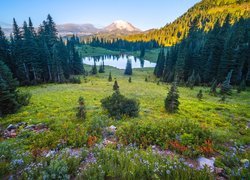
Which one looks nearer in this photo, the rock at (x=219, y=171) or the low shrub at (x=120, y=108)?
the rock at (x=219, y=171)

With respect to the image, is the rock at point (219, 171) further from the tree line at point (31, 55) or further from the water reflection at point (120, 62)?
the water reflection at point (120, 62)

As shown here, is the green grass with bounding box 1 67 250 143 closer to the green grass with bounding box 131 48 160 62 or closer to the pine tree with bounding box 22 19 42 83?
the pine tree with bounding box 22 19 42 83

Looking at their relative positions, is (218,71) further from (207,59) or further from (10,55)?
(10,55)

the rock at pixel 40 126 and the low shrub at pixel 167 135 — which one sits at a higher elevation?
the low shrub at pixel 167 135

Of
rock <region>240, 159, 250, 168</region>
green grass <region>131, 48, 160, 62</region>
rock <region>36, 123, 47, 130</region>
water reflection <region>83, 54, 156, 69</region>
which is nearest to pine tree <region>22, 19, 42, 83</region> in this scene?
rock <region>36, 123, 47, 130</region>

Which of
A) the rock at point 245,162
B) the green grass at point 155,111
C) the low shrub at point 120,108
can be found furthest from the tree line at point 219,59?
the rock at point 245,162

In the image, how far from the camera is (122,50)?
585 ft

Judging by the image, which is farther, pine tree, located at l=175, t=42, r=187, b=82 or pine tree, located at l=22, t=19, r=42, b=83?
pine tree, located at l=175, t=42, r=187, b=82

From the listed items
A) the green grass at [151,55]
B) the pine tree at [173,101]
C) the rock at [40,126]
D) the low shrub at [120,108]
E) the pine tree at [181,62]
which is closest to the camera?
the rock at [40,126]

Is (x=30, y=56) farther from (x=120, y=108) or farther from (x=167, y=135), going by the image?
(x=167, y=135)

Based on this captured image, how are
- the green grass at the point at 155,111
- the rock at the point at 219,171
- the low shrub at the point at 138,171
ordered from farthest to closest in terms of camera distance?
the green grass at the point at 155,111 < the rock at the point at 219,171 < the low shrub at the point at 138,171

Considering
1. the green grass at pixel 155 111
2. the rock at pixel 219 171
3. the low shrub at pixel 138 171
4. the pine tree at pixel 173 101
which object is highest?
the low shrub at pixel 138 171

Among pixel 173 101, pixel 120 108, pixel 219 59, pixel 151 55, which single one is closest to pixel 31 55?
pixel 120 108

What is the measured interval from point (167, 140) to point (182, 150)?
0.88 metres
